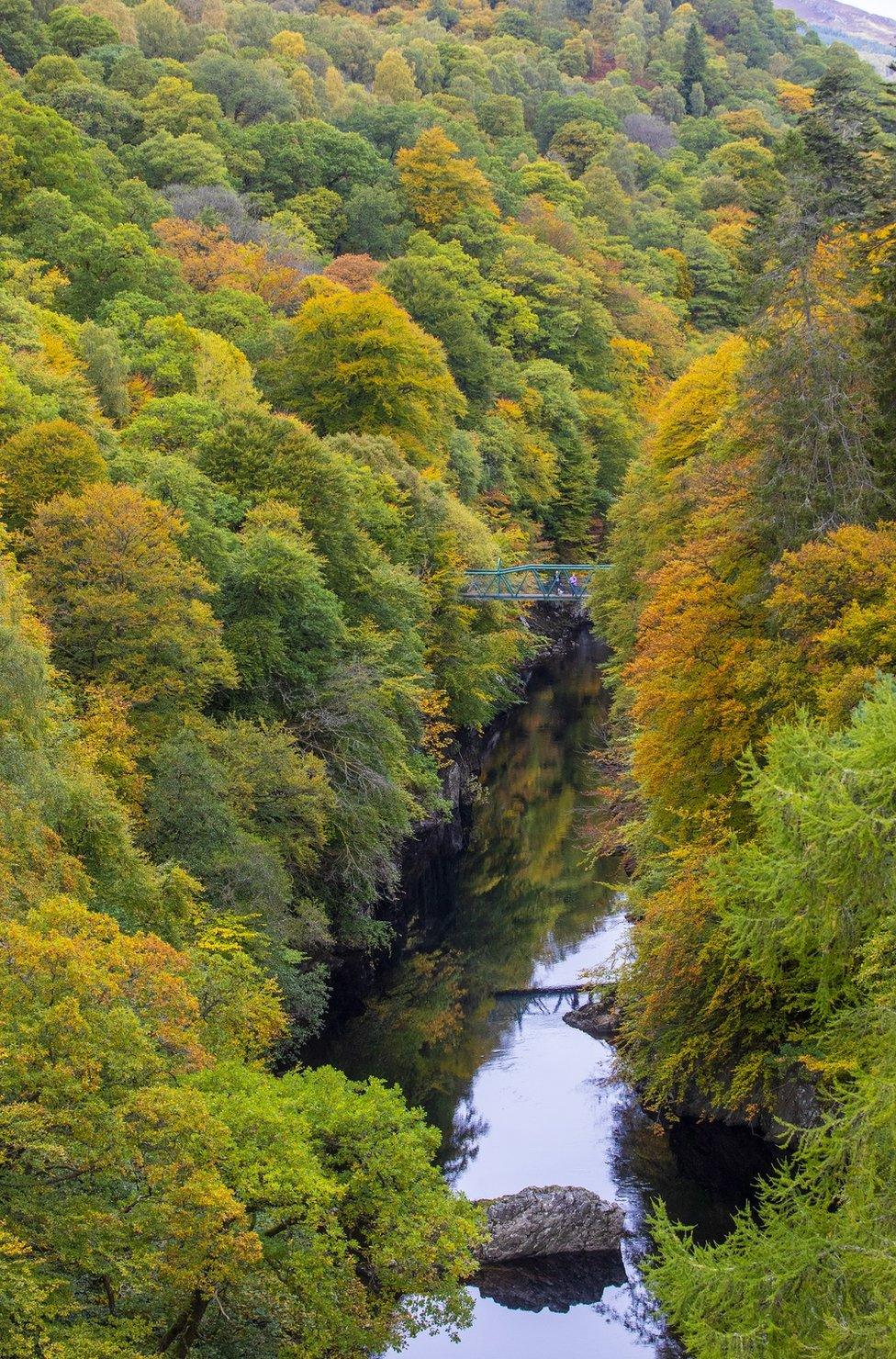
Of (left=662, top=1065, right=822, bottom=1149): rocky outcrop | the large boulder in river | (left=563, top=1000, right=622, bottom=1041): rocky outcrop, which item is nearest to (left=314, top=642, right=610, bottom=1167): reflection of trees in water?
(left=563, top=1000, right=622, bottom=1041): rocky outcrop

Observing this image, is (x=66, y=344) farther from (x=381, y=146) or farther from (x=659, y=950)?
(x=381, y=146)

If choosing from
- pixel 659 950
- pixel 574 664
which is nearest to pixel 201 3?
pixel 574 664

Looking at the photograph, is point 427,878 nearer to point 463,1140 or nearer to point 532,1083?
point 532,1083

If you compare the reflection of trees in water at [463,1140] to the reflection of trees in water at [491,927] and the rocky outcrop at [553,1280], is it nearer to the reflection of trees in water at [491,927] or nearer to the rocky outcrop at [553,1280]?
the reflection of trees in water at [491,927]

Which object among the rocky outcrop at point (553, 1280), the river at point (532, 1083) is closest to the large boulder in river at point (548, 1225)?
the rocky outcrop at point (553, 1280)

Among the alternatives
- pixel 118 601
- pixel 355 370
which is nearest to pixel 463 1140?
pixel 118 601

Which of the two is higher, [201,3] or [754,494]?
[754,494]
